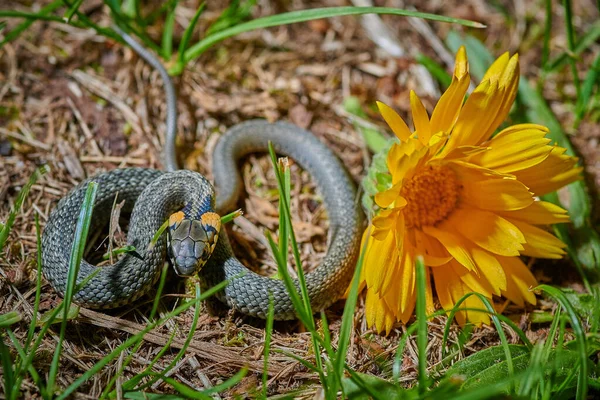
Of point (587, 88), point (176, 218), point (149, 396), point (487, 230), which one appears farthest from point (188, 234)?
point (587, 88)

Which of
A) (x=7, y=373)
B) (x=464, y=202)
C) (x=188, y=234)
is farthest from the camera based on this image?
(x=188, y=234)

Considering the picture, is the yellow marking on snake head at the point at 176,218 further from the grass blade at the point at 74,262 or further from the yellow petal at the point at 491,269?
the yellow petal at the point at 491,269

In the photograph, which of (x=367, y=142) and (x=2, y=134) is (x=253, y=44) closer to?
(x=367, y=142)

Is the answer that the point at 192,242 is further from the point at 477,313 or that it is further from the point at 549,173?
the point at 549,173

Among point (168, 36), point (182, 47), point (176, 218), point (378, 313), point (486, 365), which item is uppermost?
point (168, 36)

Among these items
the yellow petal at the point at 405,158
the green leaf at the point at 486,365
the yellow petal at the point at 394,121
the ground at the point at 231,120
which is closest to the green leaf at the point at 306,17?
the ground at the point at 231,120

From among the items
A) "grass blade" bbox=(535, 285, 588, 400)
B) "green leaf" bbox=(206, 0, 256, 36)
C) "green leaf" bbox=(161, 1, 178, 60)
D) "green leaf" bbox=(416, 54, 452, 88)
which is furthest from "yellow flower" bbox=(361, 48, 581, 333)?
"green leaf" bbox=(161, 1, 178, 60)
